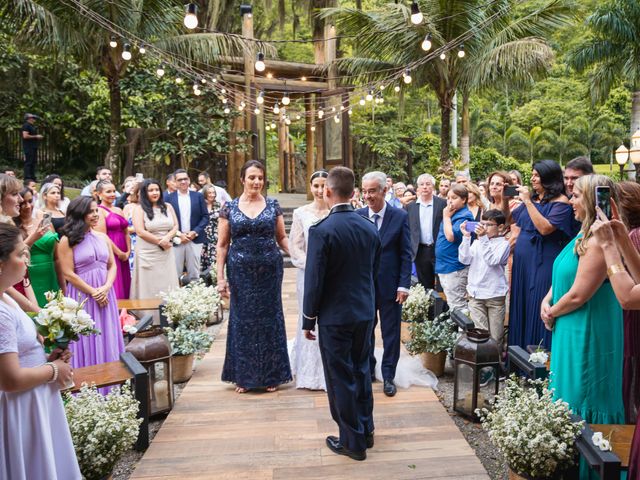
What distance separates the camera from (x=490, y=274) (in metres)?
4.95

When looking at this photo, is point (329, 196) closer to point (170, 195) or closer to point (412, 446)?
point (412, 446)

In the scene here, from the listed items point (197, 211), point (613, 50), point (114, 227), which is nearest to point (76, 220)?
point (114, 227)

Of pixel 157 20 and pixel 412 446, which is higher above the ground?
pixel 157 20

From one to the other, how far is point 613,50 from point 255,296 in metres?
17.7

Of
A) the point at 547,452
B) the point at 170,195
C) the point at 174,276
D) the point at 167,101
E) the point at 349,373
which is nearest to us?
the point at 547,452

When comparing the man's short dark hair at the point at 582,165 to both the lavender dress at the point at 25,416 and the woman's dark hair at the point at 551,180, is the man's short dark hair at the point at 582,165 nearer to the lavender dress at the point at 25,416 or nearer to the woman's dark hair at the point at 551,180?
the woman's dark hair at the point at 551,180

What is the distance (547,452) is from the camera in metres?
2.84

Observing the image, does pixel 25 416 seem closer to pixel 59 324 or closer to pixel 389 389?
pixel 59 324

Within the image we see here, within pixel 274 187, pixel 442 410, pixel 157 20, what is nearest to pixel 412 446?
pixel 442 410

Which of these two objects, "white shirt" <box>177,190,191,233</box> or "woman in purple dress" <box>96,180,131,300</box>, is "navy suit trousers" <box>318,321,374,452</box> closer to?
"woman in purple dress" <box>96,180,131,300</box>

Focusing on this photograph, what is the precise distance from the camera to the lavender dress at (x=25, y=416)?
7.65 feet

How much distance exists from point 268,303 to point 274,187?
24.6 metres

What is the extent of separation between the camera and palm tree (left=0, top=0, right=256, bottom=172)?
1105cm

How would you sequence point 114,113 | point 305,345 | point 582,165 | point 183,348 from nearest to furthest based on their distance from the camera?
1. point 582,165
2. point 305,345
3. point 183,348
4. point 114,113
